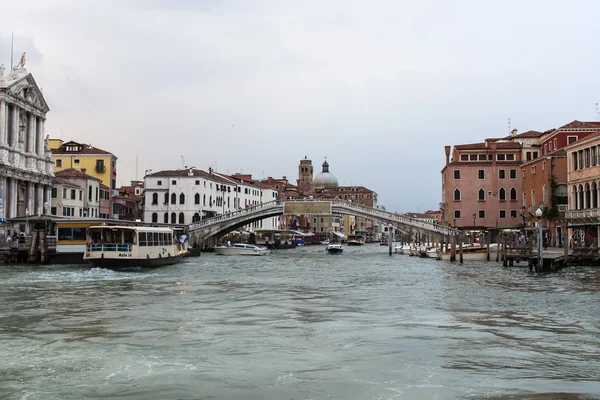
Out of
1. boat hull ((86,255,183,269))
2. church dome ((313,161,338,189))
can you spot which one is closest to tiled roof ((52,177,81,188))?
boat hull ((86,255,183,269))

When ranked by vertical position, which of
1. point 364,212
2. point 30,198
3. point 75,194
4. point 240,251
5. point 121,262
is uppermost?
point 75,194

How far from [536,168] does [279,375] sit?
3759cm

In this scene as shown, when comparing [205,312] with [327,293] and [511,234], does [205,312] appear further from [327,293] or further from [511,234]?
[511,234]

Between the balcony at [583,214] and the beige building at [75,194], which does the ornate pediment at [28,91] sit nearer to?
the beige building at [75,194]

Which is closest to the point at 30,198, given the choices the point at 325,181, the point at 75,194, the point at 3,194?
the point at 3,194

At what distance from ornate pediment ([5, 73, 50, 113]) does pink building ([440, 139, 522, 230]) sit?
28.6m

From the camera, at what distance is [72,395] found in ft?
22.4

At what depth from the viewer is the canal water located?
714cm

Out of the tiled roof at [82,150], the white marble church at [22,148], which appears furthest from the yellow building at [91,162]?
the white marble church at [22,148]

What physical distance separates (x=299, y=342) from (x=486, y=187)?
39855mm

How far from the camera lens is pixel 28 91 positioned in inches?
1587

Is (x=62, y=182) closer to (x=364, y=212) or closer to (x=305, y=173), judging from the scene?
(x=364, y=212)

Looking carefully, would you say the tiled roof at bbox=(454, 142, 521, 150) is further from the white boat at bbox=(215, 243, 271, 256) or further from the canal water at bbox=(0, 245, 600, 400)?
the canal water at bbox=(0, 245, 600, 400)

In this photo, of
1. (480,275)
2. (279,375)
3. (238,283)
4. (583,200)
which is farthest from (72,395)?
(583,200)
